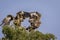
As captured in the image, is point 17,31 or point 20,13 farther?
point 20,13

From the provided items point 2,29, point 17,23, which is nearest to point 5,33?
point 2,29

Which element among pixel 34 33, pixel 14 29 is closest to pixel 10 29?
pixel 14 29

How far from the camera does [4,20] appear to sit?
2289cm

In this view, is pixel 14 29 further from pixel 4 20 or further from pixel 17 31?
pixel 4 20

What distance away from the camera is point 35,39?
20.5 m

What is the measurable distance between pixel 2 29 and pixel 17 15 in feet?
Result: 7.98

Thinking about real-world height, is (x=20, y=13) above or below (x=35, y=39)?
above

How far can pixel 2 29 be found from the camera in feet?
67.9

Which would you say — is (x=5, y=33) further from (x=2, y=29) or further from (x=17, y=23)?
(x=17, y=23)

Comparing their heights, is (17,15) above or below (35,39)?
above

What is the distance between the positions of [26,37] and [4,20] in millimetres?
3308

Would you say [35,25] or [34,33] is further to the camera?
[35,25]

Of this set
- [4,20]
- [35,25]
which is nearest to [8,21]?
[4,20]

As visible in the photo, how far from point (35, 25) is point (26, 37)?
2.34m
